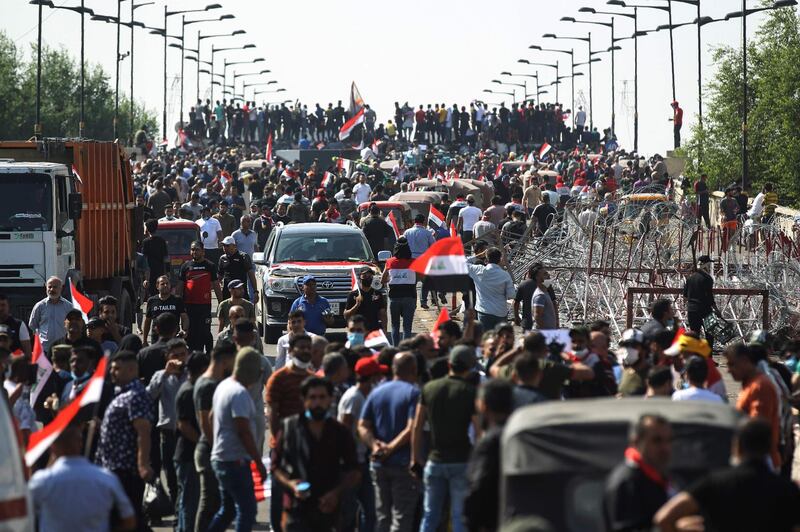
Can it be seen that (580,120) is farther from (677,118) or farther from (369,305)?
(369,305)

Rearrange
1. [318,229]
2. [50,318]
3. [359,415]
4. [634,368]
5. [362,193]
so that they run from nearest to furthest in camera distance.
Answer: [359,415] → [634,368] → [50,318] → [318,229] → [362,193]

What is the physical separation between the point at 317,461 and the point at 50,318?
8518 mm

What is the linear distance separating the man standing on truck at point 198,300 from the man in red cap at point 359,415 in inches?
322

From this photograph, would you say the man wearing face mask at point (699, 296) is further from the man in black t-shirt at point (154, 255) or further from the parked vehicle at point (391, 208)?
the parked vehicle at point (391, 208)

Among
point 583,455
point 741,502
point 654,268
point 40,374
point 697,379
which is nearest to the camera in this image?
point 741,502

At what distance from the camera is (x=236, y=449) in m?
11.7

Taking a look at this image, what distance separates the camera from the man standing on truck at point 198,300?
20750 millimetres

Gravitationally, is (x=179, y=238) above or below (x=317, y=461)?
above

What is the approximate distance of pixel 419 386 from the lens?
489 inches

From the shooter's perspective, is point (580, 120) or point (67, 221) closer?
point (67, 221)

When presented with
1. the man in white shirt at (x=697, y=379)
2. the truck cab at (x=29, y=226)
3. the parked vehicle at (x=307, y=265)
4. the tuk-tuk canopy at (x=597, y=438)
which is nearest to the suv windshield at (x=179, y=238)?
the parked vehicle at (x=307, y=265)

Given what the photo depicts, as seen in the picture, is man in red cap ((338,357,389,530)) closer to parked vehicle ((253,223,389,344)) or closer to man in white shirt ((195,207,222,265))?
parked vehicle ((253,223,389,344))

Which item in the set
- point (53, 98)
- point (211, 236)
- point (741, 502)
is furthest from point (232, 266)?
point (53, 98)

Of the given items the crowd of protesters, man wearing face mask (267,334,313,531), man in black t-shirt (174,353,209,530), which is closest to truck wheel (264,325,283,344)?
the crowd of protesters
